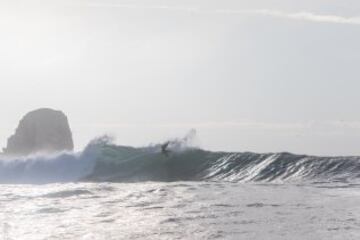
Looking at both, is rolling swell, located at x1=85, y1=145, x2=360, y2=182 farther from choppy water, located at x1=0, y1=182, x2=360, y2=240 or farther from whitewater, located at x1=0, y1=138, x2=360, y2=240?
choppy water, located at x1=0, y1=182, x2=360, y2=240

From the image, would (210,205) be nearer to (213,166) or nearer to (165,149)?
(213,166)

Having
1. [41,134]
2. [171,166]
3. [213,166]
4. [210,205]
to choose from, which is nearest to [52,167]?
[171,166]

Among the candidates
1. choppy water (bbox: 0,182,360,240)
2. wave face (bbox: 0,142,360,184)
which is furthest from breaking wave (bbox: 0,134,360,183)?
choppy water (bbox: 0,182,360,240)

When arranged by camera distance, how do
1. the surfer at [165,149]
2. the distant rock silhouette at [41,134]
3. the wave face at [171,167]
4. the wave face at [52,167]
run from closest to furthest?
the wave face at [171,167]
the surfer at [165,149]
the wave face at [52,167]
the distant rock silhouette at [41,134]

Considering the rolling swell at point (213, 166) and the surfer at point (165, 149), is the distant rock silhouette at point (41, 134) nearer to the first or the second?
the rolling swell at point (213, 166)

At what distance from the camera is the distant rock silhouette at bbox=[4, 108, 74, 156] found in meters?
53.3

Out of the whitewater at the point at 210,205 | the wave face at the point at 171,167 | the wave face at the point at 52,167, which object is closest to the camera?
the whitewater at the point at 210,205

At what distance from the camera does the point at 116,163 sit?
126 feet

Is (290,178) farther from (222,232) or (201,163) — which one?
(222,232)

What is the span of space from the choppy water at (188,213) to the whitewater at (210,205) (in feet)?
0.07

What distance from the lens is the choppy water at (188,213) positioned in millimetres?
13000

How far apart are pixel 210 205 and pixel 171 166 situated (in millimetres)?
18064

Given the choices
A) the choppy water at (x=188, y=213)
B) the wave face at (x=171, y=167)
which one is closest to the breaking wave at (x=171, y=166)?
the wave face at (x=171, y=167)

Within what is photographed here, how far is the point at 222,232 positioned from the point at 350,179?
12841mm
